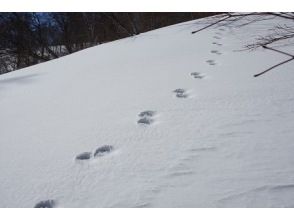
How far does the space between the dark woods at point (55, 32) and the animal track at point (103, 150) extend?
8.04 metres

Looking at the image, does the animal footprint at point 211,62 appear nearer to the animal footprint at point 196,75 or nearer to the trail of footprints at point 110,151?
the animal footprint at point 196,75

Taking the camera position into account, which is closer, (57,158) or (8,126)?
(57,158)

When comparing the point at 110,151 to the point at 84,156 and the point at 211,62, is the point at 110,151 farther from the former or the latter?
the point at 211,62

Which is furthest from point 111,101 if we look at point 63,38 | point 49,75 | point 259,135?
point 63,38

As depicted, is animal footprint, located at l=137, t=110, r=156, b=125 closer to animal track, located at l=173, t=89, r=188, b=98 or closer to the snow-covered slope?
the snow-covered slope

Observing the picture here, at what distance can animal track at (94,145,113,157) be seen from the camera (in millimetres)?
1339

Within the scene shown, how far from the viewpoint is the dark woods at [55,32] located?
31.9ft

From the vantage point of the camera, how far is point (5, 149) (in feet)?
4.89

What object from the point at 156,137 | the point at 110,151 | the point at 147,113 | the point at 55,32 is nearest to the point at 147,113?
the point at 147,113

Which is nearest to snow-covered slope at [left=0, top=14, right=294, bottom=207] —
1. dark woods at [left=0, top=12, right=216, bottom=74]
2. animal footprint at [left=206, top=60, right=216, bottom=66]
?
animal footprint at [left=206, top=60, right=216, bottom=66]

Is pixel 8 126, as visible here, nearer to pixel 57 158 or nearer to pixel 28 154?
pixel 28 154

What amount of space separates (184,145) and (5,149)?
87 cm

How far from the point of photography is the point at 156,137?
1.43m

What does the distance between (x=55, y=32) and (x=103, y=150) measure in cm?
1083
